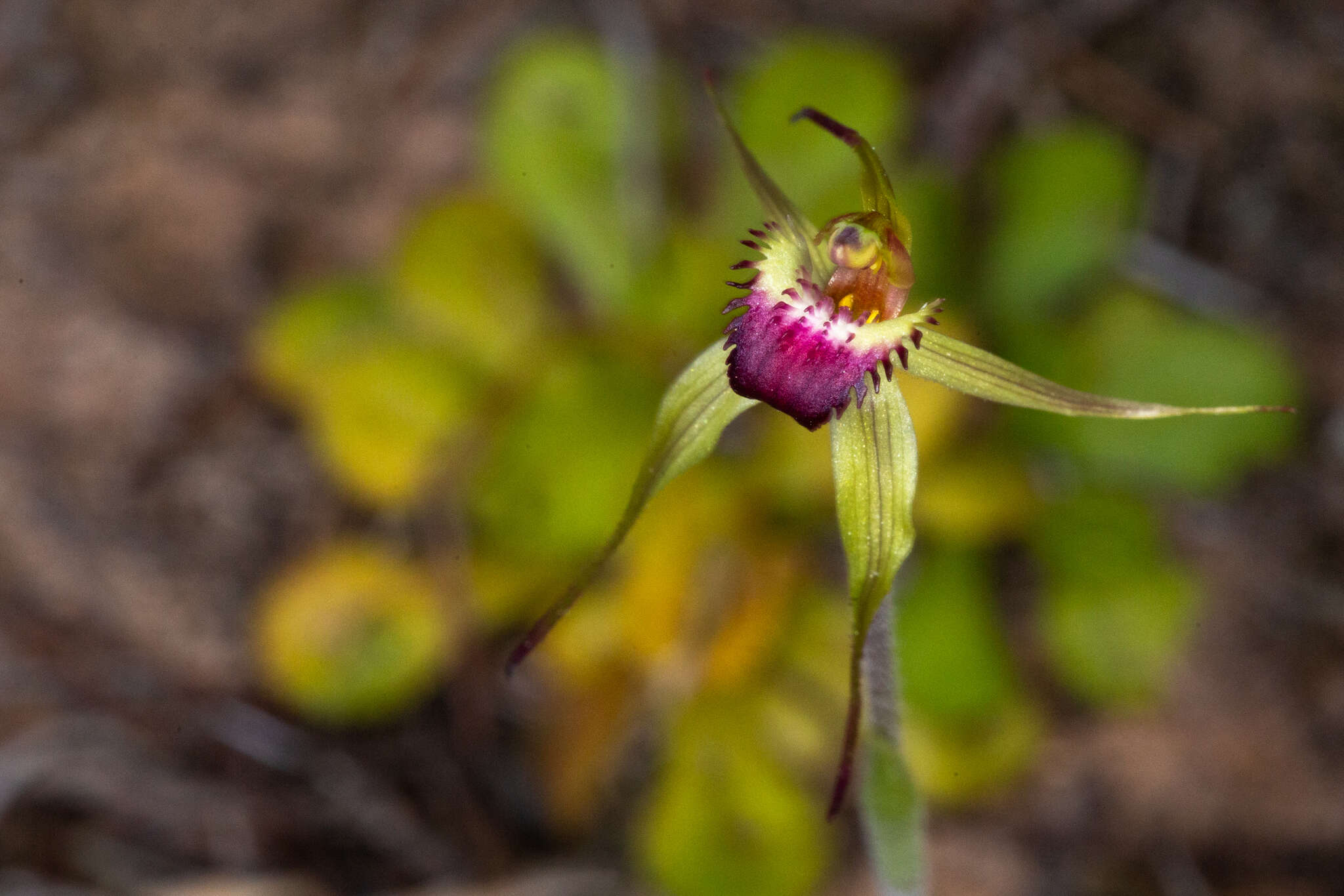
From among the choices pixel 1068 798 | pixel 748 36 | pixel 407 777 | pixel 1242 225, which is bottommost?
pixel 1068 798

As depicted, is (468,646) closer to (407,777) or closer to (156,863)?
(407,777)

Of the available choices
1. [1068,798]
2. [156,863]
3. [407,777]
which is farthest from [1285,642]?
[156,863]

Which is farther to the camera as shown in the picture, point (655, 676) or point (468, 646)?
point (468, 646)

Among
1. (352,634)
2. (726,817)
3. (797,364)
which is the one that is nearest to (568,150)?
(352,634)

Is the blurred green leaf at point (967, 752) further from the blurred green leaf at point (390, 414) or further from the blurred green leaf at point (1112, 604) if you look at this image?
the blurred green leaf at point (390, 414)

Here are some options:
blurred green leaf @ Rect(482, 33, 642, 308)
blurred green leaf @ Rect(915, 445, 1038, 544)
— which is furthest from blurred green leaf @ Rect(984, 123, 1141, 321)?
blurred green leaf @ Rect(482, 33, 642, 308)

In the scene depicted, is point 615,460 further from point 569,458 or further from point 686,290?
point 686,290
